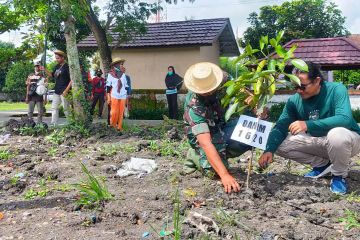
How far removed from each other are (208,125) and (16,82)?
36.8m

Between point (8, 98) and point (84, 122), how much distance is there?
33747 millimetres

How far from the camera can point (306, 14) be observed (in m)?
30.2

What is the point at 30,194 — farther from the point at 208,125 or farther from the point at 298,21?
the point at 298,21

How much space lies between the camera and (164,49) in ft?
58.3

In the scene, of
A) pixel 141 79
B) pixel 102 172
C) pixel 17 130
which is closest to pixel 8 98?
pixel 141 79

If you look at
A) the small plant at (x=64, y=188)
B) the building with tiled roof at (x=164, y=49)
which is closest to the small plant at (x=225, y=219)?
the small plant at (x=64, y=188)

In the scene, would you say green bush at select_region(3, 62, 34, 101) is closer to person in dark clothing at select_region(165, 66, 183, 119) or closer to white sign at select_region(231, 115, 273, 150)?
person in dark clothing at select_region(165, 66, 183, 119)

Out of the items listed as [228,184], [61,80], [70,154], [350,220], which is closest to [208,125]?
[228,184]

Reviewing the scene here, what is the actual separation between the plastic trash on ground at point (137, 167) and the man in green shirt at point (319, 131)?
137cm

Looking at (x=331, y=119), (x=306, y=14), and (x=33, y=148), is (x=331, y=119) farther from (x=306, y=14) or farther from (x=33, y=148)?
(x=306, y=14)

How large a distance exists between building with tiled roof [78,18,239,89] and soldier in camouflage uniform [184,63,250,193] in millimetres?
12545

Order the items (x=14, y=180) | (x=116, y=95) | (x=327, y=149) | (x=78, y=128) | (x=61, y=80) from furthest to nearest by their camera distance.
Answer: (x=116, y=95), (x=61, y=80), (x=78, y=128), (x=14, y=180), (x=327, y=149)

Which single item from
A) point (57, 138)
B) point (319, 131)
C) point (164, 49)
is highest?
point (164, 49)

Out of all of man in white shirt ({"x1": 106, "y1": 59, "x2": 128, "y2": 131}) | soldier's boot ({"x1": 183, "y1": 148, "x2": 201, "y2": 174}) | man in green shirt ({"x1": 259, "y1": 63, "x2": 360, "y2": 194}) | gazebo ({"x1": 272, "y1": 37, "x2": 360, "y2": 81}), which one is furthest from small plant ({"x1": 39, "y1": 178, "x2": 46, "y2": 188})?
gazebo ({"x1": 272, "y1": 37, "x2": 360, "y2": 81})
